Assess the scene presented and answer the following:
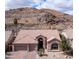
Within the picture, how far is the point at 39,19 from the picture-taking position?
2.19m

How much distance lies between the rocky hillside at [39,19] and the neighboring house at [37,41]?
2.3 inches

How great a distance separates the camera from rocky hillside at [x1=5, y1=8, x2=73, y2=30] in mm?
2168

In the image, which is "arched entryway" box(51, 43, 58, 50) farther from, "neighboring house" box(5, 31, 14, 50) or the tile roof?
"neighboring house" box(5, 31, 14, 50)

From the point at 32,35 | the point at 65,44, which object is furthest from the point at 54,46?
the point at 32,35

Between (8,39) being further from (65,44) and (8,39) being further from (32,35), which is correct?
(65,44)

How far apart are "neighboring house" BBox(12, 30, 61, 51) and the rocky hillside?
58 mm

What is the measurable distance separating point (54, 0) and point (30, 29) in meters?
0.34

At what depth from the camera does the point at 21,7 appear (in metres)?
2.17

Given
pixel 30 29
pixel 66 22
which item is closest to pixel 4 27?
pixel 30 29

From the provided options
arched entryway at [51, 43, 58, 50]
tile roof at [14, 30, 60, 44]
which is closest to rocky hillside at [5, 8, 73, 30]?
tile roof at [14, 30, 60, 44]

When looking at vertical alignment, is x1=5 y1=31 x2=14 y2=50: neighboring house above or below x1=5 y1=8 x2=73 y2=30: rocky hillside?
below

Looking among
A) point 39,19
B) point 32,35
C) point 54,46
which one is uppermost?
point 39,19

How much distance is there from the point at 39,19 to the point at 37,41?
0.20m
